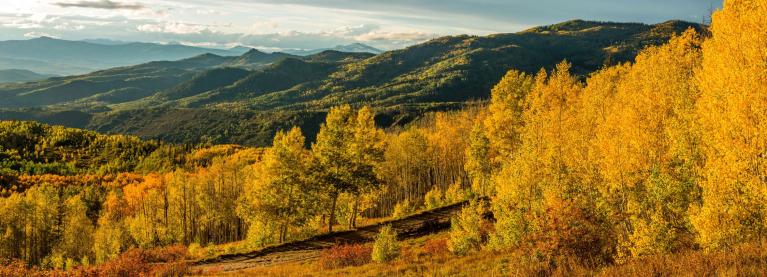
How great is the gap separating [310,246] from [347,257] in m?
14.5

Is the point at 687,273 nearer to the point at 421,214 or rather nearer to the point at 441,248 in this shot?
the point at 441,248

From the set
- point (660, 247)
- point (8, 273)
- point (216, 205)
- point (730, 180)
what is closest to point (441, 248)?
point (660, 247)

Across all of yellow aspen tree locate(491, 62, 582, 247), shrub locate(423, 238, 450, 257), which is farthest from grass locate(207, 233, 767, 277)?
yellow aspen tree locate(491, 62, 582, 247)

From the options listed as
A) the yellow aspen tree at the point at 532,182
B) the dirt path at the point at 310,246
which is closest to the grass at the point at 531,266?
the yellow aspen tree at the point at 532,182

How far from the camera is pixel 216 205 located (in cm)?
9300

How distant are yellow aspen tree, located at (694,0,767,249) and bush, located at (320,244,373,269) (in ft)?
74.3

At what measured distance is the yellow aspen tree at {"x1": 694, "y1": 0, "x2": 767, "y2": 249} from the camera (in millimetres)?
17828

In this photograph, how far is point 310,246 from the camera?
1928 inches

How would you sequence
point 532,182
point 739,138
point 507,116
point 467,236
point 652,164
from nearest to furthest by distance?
1. point 739,138
2. point 652,164
3. point 532,182
4. point 467,236
5. point 507,116

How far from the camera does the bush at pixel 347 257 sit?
34656 mm

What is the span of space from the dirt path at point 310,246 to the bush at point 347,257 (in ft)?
22.7

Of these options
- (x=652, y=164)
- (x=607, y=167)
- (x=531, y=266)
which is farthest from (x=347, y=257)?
(x=652, y=164)

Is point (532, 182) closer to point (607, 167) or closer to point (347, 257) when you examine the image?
point (607, 167)

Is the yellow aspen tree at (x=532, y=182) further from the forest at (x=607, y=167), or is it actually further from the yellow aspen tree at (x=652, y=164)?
the yellow aspen tree at (x=652, y=164)
